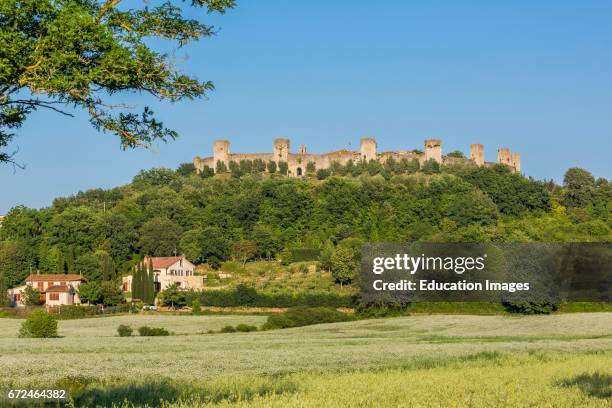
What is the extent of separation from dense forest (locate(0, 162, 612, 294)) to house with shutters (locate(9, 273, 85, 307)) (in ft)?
13.4

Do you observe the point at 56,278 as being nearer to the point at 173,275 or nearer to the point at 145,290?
the point at 173,275

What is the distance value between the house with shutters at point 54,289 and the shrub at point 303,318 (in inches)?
Result: 2000

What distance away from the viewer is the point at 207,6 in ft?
47.8

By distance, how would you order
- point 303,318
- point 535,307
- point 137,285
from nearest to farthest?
point 303,318 → point 535,307 → point 137,285

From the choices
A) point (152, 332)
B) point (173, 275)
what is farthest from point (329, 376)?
point (173, 275)

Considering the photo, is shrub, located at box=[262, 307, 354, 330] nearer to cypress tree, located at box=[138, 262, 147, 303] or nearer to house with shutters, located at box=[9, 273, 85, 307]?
cypress tree, located at box=[138, 262, 147, 303]

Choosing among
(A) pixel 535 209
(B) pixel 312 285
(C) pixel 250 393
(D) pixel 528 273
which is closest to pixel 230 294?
(B) pixel 312 285

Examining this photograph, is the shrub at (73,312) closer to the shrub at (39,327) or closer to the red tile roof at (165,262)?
the red tile roof at (165,262)

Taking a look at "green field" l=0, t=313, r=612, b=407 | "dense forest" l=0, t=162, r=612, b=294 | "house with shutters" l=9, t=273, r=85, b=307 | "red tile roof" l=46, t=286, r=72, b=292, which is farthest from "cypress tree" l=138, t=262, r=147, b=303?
"green field" l=0, t=313, r=612, b=407

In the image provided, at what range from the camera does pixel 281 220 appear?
5920 inches

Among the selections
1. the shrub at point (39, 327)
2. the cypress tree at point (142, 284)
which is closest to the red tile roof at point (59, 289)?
the cypress tree at point (142, 284)

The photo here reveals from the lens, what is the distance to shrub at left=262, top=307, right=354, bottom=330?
67.4m

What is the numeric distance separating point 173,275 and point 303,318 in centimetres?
5810

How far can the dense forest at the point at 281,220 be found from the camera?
426 ft
